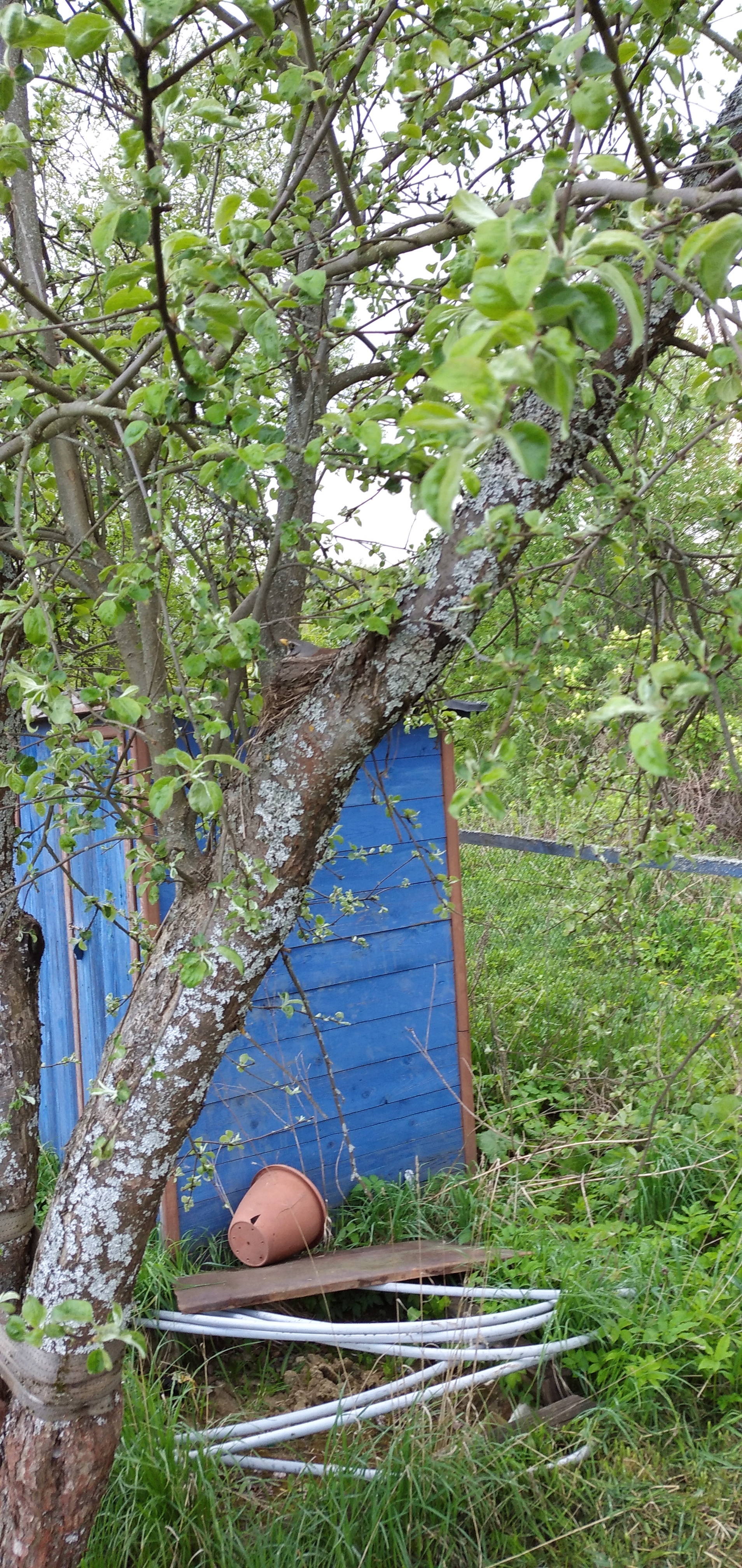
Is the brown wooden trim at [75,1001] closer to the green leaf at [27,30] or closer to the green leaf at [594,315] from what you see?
the green leaf at [27,30]

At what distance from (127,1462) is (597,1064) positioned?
250cm

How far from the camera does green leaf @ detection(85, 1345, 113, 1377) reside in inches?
54.2

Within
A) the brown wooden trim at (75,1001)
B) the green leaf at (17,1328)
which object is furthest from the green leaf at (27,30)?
the brown wooden trim at (75,1001)

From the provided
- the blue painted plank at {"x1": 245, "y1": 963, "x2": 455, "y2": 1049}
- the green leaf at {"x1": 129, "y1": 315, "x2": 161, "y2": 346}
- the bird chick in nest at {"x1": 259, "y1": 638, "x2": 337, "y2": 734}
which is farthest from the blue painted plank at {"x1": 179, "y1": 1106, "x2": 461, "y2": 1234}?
the green leaf at {"x1": 129, "y1": 315, "x2": 161, "y2": 346}

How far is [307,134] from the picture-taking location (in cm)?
210

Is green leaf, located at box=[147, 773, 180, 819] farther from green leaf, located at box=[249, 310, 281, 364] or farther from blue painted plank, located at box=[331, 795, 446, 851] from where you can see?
blue painted plank, located at box=[331, 795, 446, 851]

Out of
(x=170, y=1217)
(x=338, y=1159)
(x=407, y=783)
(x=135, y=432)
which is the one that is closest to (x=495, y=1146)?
(x=338, y=1159)

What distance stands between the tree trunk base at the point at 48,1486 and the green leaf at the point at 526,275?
73.2 inches

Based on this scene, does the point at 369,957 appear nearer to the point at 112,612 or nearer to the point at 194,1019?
the point at 194,1019

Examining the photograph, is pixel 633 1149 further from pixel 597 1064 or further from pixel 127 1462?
pixel 127 1462

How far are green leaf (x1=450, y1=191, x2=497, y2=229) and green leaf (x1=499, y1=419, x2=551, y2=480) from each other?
19 centimetres

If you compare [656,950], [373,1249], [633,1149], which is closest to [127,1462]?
[373,1249]

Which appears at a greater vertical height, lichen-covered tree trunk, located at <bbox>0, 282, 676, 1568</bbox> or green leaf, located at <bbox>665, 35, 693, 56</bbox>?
green leaf, located at <bbox>665, 35, 693, 56</bbox>

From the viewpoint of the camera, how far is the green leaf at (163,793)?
1.25 meters
